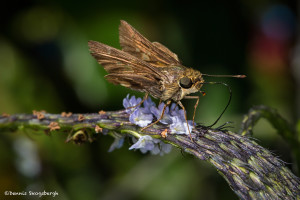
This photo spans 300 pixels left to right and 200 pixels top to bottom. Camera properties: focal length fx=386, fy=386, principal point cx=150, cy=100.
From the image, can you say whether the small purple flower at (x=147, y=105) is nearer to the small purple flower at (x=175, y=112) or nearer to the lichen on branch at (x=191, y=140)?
the lichen on branch at (x=191, y=140)

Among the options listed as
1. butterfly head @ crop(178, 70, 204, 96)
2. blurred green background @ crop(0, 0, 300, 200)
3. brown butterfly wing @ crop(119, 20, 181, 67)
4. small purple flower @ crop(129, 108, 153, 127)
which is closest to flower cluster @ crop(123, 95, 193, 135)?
small purple flower @ crop(129, 108, 153, 127)

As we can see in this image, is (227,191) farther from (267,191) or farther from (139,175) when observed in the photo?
(267,191)

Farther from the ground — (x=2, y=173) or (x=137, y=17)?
(x=137, y=17)

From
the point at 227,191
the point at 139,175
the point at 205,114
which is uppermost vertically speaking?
the point at 205,114

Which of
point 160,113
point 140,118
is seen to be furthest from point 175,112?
point 140,118

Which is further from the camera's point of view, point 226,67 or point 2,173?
point 226,67

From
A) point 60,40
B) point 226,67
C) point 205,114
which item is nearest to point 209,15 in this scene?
point 226,67
